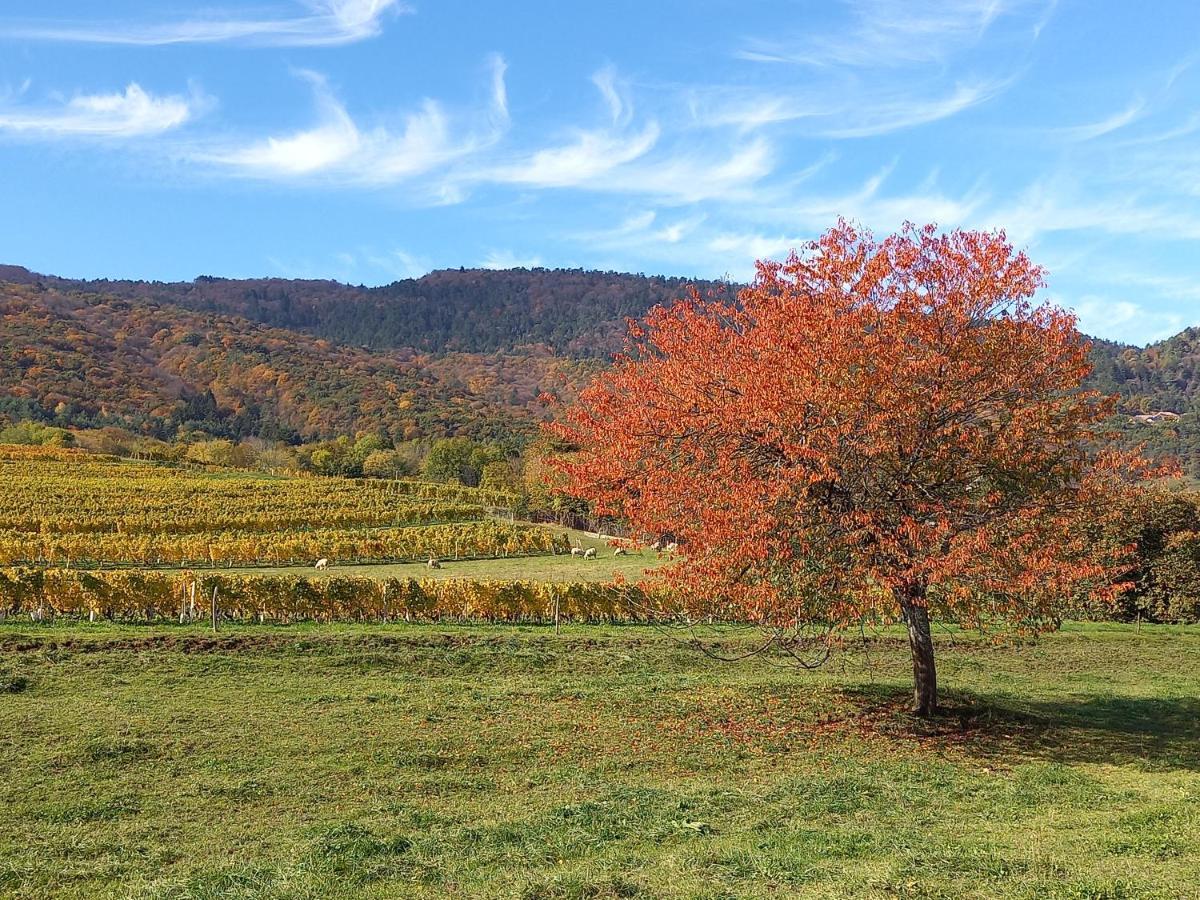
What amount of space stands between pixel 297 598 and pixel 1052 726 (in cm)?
2043

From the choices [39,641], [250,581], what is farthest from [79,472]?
[39,641]

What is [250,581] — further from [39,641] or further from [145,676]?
[145,676]

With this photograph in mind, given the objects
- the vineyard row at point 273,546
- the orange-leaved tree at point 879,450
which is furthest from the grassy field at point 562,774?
the vineyard row at point 273,546

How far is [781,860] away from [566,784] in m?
4.40

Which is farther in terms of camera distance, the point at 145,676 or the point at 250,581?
the point at 250,581

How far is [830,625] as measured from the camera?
1459 cm

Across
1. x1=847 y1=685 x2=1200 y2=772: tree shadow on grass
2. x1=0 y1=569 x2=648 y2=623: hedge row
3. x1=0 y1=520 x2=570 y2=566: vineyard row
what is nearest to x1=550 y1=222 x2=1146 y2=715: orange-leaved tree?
x1=847 y1=685 x2=1200 y2=772: tree shadow on grass

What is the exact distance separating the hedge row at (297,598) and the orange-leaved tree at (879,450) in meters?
10.7

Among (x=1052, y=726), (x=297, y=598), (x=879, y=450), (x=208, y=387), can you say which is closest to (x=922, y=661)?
(x=1052, y=726)

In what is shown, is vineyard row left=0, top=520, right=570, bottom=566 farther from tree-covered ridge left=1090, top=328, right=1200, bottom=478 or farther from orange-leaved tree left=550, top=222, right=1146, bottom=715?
tree-covered ridge left=1090, top=328, right=1200, bottom=478

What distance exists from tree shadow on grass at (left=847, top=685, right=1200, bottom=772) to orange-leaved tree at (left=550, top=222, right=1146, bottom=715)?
6.14 ft

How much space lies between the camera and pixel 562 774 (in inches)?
488

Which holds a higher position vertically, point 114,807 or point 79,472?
point 79,472

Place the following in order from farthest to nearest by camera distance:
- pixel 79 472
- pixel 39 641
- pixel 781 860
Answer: pixel 79 472
pixel 39 641
pixel 781 860
